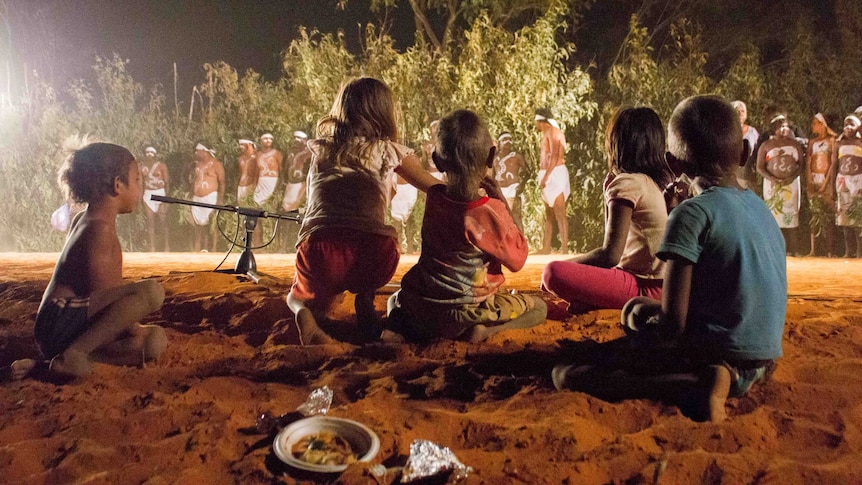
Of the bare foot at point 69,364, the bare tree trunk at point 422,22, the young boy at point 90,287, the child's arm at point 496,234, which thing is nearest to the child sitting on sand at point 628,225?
the child's arm at point 496,234

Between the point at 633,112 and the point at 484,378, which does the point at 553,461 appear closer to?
the point at 484,378

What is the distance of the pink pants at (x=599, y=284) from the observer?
316 cm

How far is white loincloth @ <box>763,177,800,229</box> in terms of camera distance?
9.12 m

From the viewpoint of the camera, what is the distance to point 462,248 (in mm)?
3033

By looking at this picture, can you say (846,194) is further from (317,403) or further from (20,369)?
(20,369)

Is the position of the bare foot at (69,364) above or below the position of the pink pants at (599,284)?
below

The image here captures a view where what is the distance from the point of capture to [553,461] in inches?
70.8

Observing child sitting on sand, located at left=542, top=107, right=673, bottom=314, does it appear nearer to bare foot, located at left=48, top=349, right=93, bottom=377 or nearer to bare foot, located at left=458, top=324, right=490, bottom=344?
bare foot, located at left=458, top=324, right=490, bottom=344

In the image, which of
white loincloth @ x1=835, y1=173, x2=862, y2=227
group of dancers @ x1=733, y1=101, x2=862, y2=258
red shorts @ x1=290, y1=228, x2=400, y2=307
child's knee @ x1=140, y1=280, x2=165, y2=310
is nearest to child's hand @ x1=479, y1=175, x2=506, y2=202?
red shorts @ x1=290, y1=228, x2=400, y2=307

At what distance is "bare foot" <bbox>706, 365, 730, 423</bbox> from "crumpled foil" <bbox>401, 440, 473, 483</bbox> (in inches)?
34.1

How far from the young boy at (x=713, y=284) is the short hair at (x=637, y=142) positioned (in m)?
0.87

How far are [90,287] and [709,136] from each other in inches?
101

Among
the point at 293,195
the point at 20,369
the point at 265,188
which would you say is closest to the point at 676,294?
the point at 20,369

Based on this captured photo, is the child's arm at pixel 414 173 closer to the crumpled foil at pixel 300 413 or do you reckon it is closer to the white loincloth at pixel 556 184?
the crumpled foil at pixel 300 413
